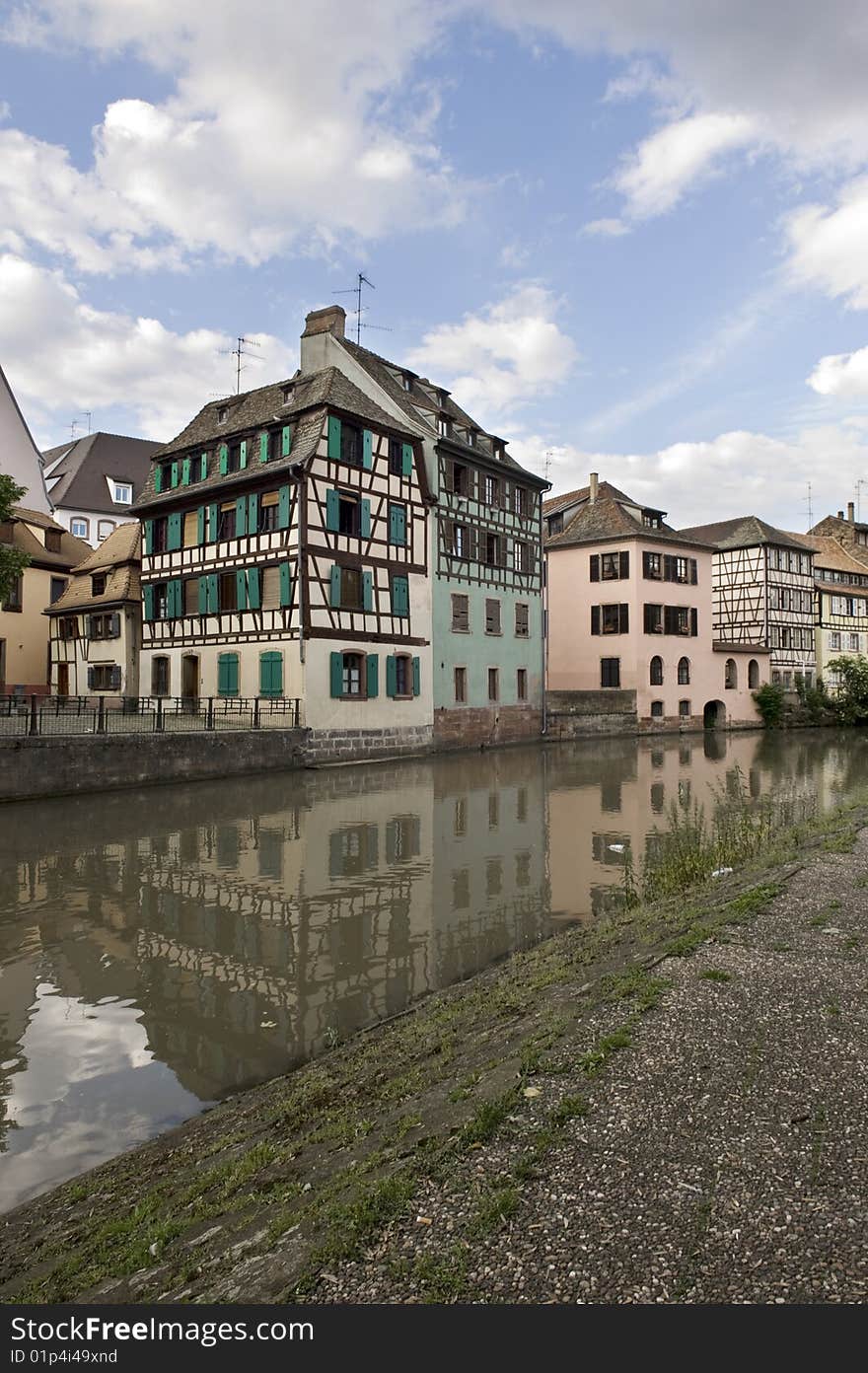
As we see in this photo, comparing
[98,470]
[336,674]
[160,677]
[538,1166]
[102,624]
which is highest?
[98,470]

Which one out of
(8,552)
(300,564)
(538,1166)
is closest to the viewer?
(538,1166)

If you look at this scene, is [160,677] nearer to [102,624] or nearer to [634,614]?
[102,624]

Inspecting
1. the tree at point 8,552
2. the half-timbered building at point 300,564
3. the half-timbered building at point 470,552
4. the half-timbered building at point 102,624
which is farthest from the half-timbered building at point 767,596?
the tree at point 8,552

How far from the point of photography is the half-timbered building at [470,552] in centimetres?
3234

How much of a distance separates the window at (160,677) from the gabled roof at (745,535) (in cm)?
3504

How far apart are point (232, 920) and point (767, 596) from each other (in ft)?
168

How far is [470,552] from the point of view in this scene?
34.2 meters

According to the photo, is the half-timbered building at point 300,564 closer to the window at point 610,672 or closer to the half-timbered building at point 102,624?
the half-timbered building at point 102,624

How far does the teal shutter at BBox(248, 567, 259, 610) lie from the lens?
1098 inches

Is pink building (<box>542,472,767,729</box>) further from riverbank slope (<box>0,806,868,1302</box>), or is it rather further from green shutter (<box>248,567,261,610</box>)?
riverbank slope (<box>0,806,868,1302</box>)

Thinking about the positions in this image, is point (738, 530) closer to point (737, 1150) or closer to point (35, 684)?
point (35, 684)

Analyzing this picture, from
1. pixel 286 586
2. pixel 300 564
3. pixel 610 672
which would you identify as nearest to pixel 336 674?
pixel 286 586

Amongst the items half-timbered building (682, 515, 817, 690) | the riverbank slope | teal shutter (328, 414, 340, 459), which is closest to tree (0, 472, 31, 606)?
teal shutter (328, 414, 340, 459)

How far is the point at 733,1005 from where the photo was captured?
5.00 m
